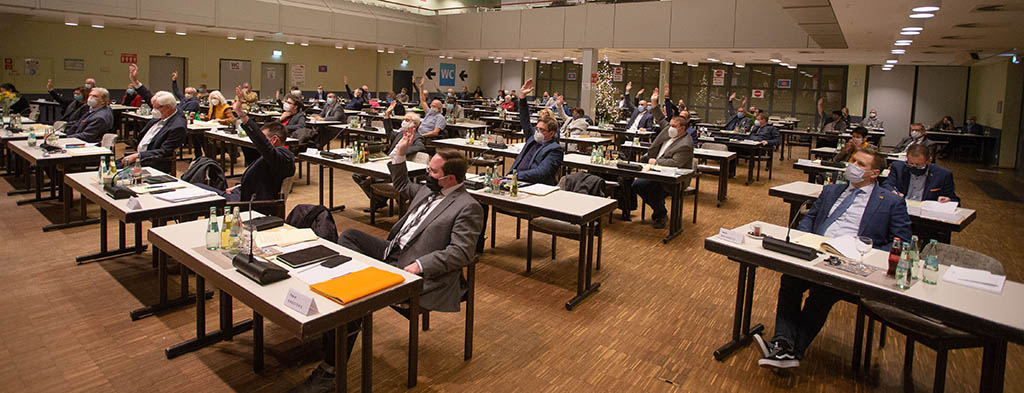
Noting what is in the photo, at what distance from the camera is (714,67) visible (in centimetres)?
2312

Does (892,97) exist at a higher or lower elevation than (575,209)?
higher

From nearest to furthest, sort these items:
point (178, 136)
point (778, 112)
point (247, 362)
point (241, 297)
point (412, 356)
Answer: point (241, 297)
point (412, 356)
point (247, 362)
point (178, 136)
point (778, 112)

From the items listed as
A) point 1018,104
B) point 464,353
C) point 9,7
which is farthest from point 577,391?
point 1018,104

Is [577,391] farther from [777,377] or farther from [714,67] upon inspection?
[714,67]

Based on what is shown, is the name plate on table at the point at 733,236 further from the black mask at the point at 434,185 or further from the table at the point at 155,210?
the table at the point at 155,210

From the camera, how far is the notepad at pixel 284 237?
3.32 m

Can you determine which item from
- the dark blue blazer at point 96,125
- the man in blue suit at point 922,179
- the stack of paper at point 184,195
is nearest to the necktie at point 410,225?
the stack of paper at point 184,195

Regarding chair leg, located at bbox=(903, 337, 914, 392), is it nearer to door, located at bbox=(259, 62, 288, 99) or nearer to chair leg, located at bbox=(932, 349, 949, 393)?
chair leg, located at bbox=(932, 349, 949, 393)

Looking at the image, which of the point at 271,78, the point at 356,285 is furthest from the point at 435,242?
the point at 271,78

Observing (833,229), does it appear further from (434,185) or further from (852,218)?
(434,185)

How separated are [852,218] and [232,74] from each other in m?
19.6

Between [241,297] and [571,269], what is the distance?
341 cm

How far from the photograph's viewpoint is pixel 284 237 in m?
3.43

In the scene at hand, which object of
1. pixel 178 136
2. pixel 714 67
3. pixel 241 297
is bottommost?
pixel 241 297
